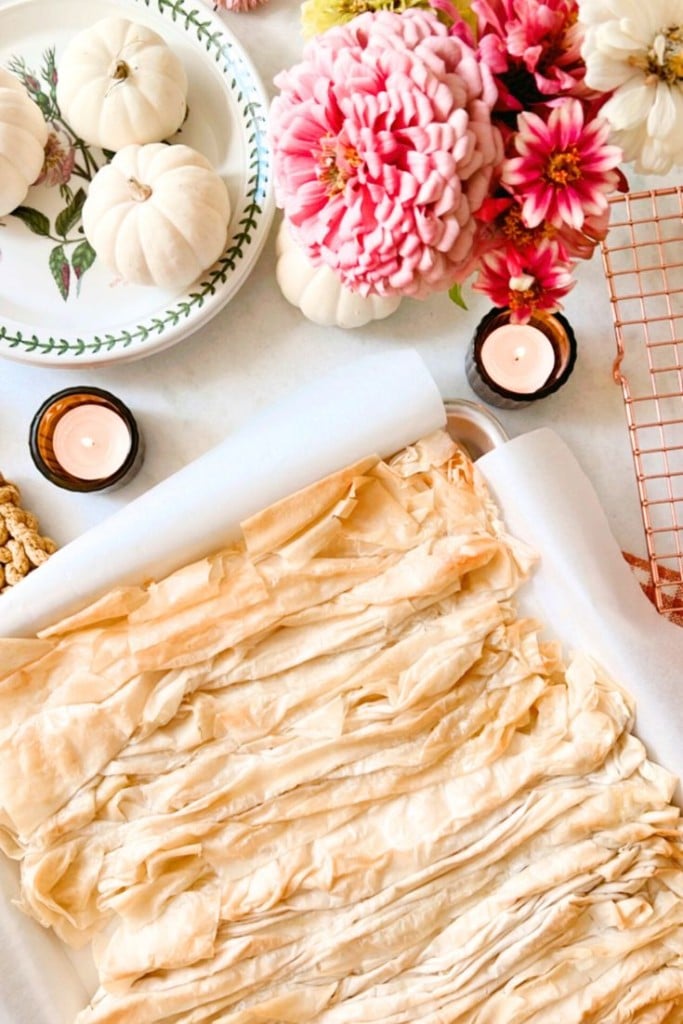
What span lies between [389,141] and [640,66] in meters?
0.16

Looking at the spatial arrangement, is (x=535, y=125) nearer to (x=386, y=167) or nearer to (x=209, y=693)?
(x=386, y=167)

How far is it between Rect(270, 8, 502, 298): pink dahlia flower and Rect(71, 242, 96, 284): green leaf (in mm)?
472

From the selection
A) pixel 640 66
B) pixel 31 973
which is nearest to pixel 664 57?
pixel 640 66

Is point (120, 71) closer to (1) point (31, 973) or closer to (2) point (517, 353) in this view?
(2) point (517, 353)

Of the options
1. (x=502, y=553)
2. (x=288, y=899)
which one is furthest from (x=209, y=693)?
(x=502, y=553)

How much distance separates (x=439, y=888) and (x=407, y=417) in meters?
0.46

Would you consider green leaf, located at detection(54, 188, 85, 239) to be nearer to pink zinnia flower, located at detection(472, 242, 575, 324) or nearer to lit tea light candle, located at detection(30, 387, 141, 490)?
lit tea light candle, located at detection(30, 387, 141, 490)

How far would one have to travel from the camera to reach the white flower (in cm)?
52

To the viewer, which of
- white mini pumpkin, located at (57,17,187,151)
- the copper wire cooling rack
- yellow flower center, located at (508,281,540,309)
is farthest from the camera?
the copper wire cooling rack

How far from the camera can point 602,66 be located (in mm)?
527

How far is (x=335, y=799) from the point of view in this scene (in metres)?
0.84

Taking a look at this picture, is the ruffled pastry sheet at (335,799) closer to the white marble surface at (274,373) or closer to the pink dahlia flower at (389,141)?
the white marble surface at (274,373)

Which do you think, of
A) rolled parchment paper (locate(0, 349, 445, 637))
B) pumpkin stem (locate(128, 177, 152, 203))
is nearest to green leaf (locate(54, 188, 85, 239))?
pumpkin stem (locate(128, 177, 152, 203))

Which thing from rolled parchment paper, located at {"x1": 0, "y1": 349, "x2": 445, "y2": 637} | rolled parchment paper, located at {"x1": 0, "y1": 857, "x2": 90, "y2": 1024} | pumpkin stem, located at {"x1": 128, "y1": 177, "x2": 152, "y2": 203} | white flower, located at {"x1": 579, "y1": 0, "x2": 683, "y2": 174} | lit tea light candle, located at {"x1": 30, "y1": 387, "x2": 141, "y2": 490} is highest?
pumpkin stem, located at {"x1": 128, "y1": 177, "x2": 152, "y2": 203}
